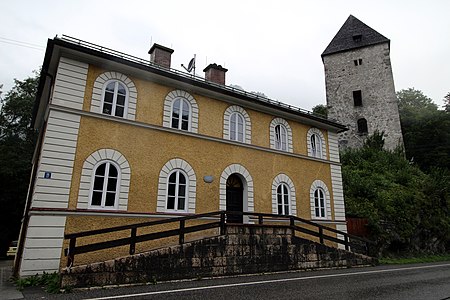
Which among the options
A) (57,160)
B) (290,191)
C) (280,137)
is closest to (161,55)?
(280,137)

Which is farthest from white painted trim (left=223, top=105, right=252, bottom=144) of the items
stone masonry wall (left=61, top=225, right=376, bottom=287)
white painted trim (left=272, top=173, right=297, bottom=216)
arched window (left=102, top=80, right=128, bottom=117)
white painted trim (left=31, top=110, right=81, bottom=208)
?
white painted trim (left=31, top=110, right=81, bottom=208)

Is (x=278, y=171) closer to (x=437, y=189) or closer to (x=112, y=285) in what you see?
(x=112, y=285)

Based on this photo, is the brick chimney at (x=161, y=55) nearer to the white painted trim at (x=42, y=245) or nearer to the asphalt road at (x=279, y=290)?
the white painted trim at (x=42, y=245)

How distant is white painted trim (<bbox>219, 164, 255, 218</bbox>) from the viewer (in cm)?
1421

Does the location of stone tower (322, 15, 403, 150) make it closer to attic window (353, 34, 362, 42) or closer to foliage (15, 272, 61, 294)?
attic window (353, 34, 362, 42)

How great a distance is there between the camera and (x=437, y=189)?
75.7 ft

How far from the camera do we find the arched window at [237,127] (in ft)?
51.2

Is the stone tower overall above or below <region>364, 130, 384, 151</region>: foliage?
above

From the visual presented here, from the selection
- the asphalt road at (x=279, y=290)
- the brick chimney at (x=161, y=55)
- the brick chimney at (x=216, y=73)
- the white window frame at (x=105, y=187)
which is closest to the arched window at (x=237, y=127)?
the brick chimney at (x=216, y=73)

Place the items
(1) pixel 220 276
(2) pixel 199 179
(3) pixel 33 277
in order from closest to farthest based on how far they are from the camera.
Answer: (3) pixel 33 277
(1) pixel 220 276
(2) pixel 199 179

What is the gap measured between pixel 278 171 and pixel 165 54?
876 centimetres

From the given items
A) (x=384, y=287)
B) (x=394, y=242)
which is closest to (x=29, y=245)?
(x=384, y=287)

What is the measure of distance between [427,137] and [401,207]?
25188 millimetres

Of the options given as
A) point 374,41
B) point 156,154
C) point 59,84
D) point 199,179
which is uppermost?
point 374,41
